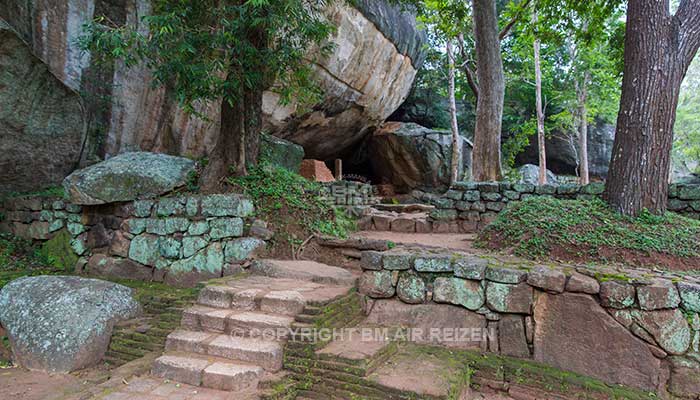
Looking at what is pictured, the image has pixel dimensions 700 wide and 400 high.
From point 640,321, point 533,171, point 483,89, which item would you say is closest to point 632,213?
point 640,321

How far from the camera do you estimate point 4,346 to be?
12.8 feet

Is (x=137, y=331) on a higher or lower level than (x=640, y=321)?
lower

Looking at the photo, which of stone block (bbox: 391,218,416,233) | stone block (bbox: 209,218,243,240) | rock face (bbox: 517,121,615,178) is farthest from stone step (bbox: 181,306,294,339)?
rock face (bbox: 517,121,615,178)

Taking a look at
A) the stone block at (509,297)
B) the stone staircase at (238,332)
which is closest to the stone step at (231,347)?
the stone staircase at (238,332)

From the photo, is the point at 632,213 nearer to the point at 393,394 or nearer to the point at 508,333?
the point at 508,333

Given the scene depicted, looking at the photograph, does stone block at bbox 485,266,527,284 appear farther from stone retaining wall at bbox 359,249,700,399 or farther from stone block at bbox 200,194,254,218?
stone block at bbox 200,194,254,218

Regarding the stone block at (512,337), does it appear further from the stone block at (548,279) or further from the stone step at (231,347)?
the stone step at (231,347)

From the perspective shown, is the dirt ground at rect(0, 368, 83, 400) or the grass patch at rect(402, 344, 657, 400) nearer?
the grass patch at rect(402, 344, 657, 400)

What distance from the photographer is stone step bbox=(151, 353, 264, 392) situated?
9.11 ft

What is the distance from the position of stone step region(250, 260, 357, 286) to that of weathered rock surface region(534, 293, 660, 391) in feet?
6.19

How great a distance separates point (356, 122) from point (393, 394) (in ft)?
36.0

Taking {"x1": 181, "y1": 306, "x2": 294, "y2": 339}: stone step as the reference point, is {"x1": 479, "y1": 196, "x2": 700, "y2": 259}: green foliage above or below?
above

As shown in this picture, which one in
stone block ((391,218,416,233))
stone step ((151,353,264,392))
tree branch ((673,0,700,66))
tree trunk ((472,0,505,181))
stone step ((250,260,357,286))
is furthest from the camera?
tree trunk ((472,0,505,181))

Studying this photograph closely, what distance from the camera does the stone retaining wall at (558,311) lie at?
2883mm
